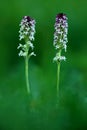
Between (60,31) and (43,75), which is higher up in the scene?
(60,31)

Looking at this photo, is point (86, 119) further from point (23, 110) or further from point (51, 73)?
point (51, 73)

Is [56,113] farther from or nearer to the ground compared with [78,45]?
nearer to the ground

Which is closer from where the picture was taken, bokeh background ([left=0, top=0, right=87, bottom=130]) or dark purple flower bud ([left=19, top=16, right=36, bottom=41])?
bokeh background ([left=0, top=0, right=87, bottom=130])

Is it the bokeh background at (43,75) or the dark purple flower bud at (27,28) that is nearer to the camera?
the bokeh background at (43,75)

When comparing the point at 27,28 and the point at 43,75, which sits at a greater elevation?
the point at 27,28

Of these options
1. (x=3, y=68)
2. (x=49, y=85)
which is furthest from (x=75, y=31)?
(x=49, y=85)

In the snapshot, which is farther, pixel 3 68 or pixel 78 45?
pixel 78 45

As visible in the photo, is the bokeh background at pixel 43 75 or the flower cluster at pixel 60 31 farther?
the flower cluster at pixel 60 31

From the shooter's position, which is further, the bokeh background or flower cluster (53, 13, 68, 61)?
flower cluster (53, 13, 68, 61)
